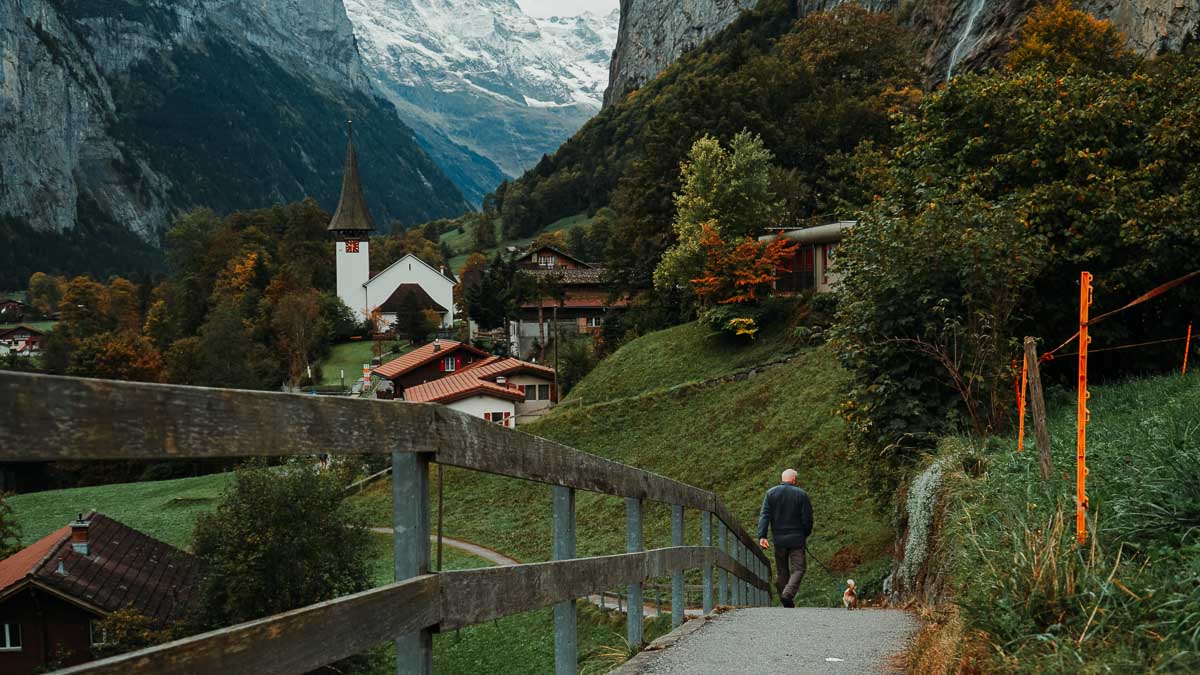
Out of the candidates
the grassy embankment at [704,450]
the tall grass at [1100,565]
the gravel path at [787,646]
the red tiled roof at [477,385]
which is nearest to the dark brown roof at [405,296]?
the red tiled roof at [477,385]

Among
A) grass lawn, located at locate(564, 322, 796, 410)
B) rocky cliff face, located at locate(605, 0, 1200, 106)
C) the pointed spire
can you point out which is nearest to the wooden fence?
grass lawn, located at locate(564, 322, 796, 410)

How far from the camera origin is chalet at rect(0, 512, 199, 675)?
1805 mm

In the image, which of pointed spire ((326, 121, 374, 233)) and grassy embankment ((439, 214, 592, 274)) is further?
grassy embankment ((439, 214, 592, 274))

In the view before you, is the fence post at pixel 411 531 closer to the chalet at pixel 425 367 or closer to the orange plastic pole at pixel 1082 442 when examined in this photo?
the orange plastic pole at pixel 1082 442

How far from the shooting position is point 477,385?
5403 cm

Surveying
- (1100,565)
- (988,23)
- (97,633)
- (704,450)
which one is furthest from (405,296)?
(97,633)

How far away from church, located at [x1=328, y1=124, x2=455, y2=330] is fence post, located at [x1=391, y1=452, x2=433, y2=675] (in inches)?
4212

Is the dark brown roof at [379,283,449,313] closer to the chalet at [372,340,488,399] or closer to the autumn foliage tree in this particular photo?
the chalet at [372,340,488,399]

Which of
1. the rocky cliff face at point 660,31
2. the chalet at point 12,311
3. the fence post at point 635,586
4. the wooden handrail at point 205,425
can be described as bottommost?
the fence post at point 635,586

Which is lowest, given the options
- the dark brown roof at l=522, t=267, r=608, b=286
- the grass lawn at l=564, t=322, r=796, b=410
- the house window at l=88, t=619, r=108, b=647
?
the house window at l=88, t=619, r=108, b=647

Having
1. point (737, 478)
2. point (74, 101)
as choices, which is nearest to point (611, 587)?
point (737, 478)

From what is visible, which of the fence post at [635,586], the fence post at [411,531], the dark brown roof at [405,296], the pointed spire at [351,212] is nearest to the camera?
the fence post at [411,531]

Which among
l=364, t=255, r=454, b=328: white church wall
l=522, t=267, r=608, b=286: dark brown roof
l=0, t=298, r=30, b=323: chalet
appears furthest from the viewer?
l=0, t=298, r=30, b=323: chalet

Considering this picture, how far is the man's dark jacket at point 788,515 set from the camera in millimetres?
12289
